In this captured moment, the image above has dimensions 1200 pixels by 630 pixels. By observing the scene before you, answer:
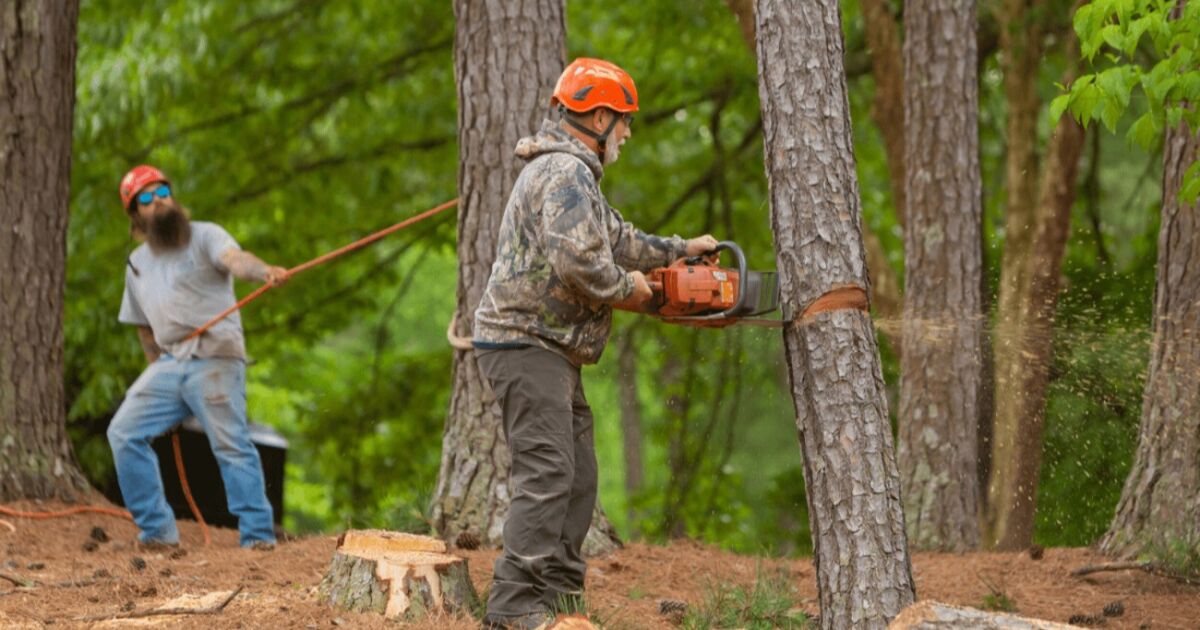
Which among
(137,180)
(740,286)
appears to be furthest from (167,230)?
(740,286)

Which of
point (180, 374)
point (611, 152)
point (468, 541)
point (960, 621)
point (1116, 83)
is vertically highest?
point (1116, 83)

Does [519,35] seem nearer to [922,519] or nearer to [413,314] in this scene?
[922,519]

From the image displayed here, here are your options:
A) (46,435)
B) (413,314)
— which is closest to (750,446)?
(413,314)

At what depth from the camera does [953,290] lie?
8.29 meters

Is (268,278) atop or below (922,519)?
atop

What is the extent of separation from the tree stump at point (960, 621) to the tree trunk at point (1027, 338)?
5.70m

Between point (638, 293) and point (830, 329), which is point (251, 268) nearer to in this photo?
point (638, 293)

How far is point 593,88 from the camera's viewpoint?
5.30 m

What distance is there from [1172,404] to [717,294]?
2.62 metres

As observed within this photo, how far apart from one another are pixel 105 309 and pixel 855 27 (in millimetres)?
6695

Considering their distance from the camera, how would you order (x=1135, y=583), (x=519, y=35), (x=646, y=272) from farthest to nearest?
(x=519, y=35), (x=1135, y=583), (x=646, y=272)

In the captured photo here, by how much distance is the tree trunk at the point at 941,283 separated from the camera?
794cm

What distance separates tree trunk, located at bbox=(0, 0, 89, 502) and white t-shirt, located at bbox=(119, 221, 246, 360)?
1035 millimetres

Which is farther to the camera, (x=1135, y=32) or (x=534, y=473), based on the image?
(x=534, y=473)
